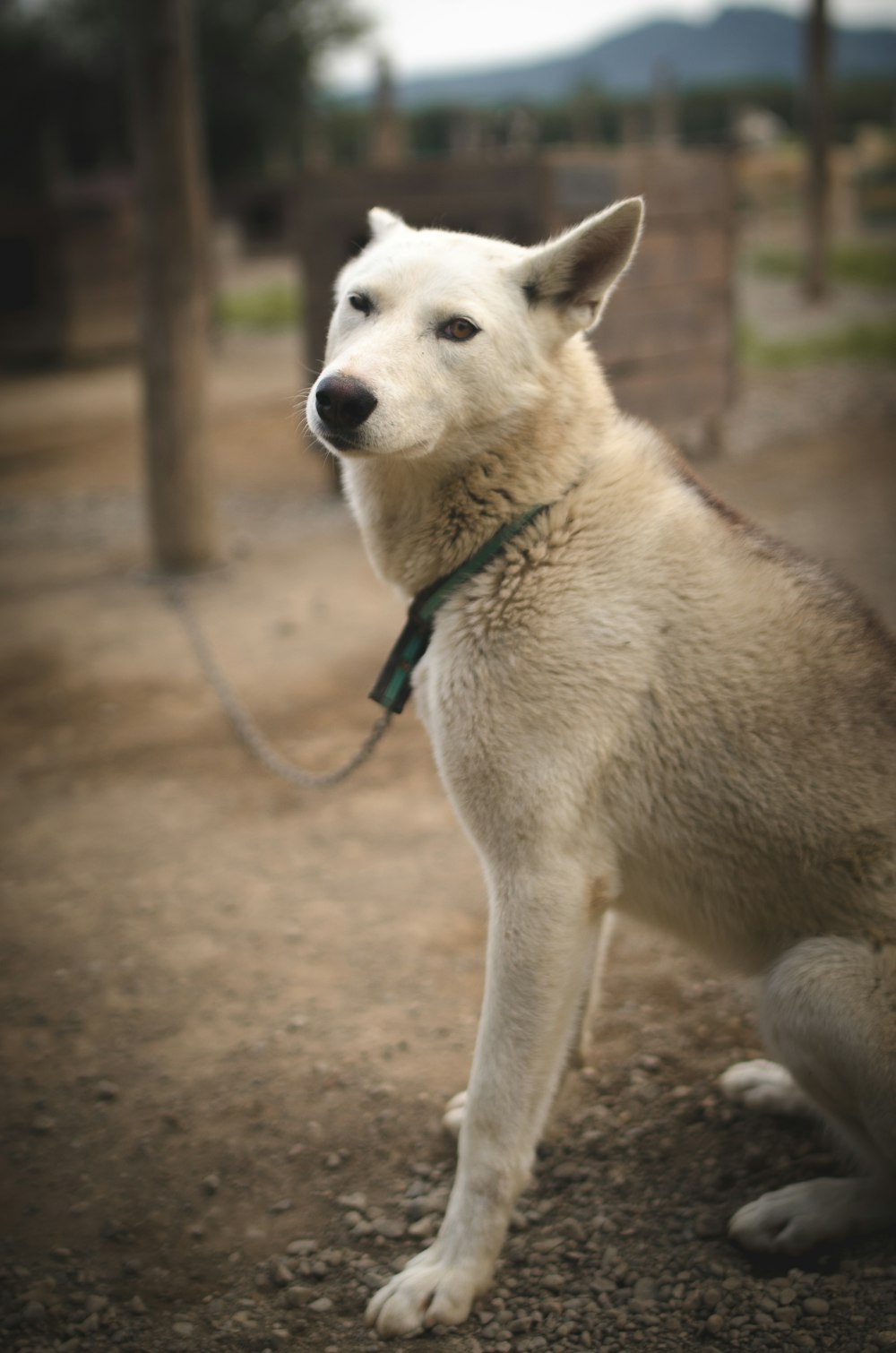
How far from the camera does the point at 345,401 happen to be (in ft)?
6.61

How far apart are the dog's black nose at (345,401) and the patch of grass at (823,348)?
1037 centimetres

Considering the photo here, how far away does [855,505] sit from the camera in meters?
7.09

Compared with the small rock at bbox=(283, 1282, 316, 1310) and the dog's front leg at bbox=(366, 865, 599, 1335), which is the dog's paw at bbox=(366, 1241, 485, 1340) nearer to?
the dog's front leg at bbox=(366, 865, 599, 1335)

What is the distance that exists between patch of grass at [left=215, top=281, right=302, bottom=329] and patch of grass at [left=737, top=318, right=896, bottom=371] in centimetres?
679

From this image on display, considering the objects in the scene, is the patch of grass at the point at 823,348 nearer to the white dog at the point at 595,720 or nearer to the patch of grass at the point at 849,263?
the patch of grass at the point at 849,263

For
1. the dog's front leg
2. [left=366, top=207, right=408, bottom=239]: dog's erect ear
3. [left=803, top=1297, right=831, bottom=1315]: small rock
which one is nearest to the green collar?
the dog's front leg

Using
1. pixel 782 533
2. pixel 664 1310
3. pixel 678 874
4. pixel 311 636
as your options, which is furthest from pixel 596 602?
pixel 782 533

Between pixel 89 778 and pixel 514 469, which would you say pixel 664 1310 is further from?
pixel 89 778

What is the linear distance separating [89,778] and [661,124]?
76.2ft

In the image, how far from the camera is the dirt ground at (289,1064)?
2094mm

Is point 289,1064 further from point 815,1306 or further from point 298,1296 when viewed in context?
point 815,1306

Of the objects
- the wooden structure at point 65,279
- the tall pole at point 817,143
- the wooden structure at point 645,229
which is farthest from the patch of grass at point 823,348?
the wooden structure at point 65,279

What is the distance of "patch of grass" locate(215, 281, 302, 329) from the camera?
15727mm

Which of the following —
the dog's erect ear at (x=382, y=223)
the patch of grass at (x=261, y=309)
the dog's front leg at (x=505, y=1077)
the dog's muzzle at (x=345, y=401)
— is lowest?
the dog's front leg at (x=505, y=1077)
